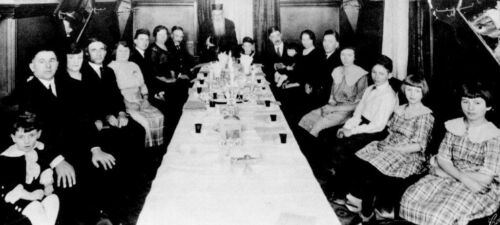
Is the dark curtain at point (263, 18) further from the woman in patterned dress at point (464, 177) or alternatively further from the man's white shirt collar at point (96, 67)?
the woman in patterned dress at point (464, 177)

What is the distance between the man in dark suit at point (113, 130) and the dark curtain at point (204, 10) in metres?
4.17

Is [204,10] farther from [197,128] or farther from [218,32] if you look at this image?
[197,128]

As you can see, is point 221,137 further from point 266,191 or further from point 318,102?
point 318,102

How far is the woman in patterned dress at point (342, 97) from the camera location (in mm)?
3938

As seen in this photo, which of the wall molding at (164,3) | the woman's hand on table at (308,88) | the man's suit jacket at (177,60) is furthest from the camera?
the wall molding at (164,3)

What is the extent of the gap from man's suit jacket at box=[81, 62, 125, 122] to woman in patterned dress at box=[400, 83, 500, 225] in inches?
102

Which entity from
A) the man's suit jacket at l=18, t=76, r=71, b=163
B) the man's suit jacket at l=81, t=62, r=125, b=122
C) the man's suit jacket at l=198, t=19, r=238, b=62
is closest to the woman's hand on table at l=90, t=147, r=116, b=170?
the man's suit jacket at l=18, t=76, r=71, b=163

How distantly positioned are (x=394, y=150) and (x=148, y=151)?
2.29 metres

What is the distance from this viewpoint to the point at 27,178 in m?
2.37

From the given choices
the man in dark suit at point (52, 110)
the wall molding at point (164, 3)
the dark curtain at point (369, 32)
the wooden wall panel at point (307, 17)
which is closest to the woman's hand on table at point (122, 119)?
the man in dark suit at point (52, 110)

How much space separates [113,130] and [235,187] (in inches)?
82.2

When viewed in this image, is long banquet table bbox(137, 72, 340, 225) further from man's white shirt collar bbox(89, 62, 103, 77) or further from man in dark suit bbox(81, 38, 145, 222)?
man's white shirt collar bbox(89, 62, 103, 77)

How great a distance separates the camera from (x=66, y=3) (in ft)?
17.2

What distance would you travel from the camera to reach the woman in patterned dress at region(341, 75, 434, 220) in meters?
2.77
